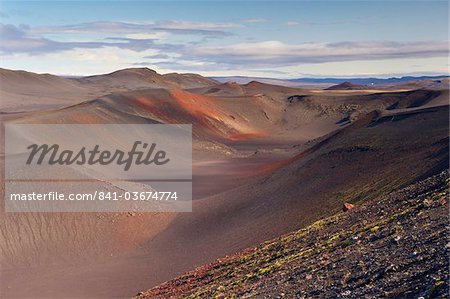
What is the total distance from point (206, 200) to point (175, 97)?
48205 millimetres

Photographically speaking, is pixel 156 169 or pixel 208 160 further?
pixel 208 160

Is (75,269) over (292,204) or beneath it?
beneath

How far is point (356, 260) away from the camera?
10906mm

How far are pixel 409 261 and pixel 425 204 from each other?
3.83 metres

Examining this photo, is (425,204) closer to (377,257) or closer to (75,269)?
(377,257)

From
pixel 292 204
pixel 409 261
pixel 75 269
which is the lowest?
pixel 75 269

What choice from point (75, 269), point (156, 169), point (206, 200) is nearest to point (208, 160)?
point (156, 169)

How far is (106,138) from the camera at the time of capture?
49750 millimetres

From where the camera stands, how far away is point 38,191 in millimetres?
26750

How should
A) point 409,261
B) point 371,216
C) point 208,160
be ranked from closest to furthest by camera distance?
point 409,261 < point 371,216 < point 208,160

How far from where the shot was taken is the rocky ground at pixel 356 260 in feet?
29.6

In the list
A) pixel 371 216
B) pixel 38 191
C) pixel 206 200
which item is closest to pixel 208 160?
pixel 206 200

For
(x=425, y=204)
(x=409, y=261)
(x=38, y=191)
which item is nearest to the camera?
(x=409, y=261)

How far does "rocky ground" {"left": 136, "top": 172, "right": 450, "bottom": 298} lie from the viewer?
9.03 m
